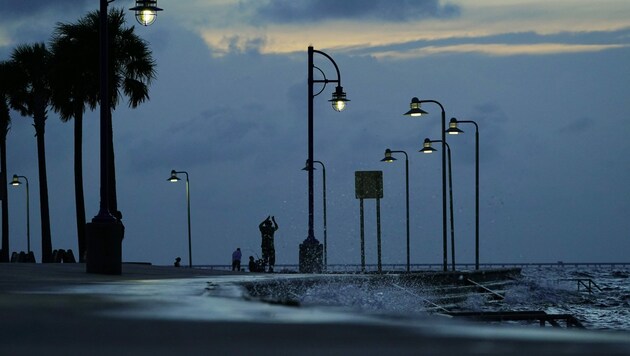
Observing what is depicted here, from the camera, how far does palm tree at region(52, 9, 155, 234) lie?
180ft

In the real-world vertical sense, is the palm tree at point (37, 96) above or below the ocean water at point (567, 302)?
above

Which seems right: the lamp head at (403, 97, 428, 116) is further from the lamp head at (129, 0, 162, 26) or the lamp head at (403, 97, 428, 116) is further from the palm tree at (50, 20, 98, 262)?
the lamp head at (129, 0, 162, 26)

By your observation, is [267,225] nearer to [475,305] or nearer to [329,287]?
[475,305]

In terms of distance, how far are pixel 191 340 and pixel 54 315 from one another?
2.63 meters

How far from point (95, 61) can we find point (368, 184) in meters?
18.2

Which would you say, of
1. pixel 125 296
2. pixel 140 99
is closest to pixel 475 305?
pixel 140 99

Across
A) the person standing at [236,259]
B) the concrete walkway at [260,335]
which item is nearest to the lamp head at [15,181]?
the person standing at [236,259]

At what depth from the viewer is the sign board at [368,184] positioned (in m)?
41.6

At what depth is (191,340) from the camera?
6375 millimetres

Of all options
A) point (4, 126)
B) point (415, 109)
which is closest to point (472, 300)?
point (415, 109)

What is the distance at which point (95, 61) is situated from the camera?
5491 centimetres

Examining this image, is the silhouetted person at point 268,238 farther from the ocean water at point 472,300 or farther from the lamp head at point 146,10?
the lamp head at point 146,10

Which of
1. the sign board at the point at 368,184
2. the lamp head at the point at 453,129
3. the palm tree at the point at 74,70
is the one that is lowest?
the sign board at the point at 368,184

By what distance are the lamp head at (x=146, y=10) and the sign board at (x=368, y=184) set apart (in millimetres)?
15153
